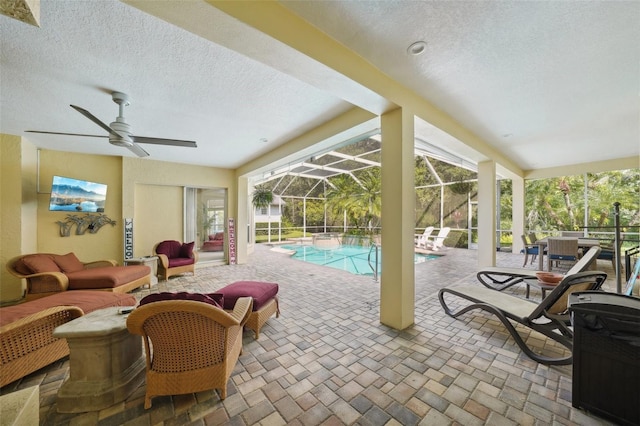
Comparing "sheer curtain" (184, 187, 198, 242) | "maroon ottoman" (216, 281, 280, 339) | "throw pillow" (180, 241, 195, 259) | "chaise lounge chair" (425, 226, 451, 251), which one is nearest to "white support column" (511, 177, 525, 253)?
"chaise lounge chair" (425, 226, 451, 251)

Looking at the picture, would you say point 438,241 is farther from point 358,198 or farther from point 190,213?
point 190,213

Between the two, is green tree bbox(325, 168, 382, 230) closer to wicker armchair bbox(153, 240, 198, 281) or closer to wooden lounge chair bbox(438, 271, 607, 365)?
wicker armchair bbox(153, 240, 198, 281)

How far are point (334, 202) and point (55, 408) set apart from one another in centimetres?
1088

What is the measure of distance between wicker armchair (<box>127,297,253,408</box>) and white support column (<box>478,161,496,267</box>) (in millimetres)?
Result: 5874

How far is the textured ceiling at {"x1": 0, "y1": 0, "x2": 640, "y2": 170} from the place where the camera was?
67.6 inches

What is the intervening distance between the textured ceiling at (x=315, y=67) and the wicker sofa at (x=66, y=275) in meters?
2.15

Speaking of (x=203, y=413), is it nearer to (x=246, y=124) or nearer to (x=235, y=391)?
(x=235, y=391)

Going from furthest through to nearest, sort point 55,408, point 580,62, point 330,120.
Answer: point 330,120, point 580,62, point 55,408

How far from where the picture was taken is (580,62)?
229 centimetres

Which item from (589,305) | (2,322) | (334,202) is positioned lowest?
(2,322)

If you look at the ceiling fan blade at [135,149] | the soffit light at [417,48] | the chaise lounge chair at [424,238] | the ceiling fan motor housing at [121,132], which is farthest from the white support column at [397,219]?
the chaise lounge chair at [424,238]

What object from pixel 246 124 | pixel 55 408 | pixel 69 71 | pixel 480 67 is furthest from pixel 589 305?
pixel 69 71

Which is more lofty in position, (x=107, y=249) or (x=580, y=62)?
(x=580, y=62)

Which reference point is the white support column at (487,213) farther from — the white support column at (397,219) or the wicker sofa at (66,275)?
the wicker sofa at (66,275)
